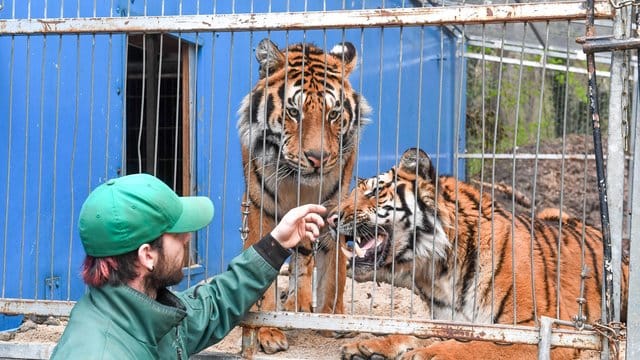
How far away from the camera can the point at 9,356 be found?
299 centimetres

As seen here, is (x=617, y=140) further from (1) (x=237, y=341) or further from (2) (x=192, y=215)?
(1) (x=237, y=341)

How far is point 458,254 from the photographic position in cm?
360

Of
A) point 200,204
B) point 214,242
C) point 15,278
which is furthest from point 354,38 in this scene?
point 200,204

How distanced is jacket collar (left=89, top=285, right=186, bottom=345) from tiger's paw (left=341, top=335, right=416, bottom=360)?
4.31ft

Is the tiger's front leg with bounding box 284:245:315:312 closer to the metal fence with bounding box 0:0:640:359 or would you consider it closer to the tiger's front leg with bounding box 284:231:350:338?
the tiger's front leg with bounding box 284:231:350:338

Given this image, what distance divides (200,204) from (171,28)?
912 mm

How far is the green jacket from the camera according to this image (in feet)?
6.44

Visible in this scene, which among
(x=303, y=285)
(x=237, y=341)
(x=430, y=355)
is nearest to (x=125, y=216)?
(x=430, y=355)

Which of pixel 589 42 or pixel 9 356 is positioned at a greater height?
pixel 589 42

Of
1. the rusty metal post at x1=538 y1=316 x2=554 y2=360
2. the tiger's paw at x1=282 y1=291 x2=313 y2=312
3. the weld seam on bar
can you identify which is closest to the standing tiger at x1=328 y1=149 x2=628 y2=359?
the tiger's paw at x1=282 y1=291 x2=313 y2=312

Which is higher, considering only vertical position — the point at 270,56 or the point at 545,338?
the point at 270,56

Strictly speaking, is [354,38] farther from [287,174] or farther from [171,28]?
[171,28]

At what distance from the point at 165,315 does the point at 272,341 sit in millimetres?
1485

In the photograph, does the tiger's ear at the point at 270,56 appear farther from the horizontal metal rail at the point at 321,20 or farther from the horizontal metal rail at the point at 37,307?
the horizontal metal rail at the point at 37,307
